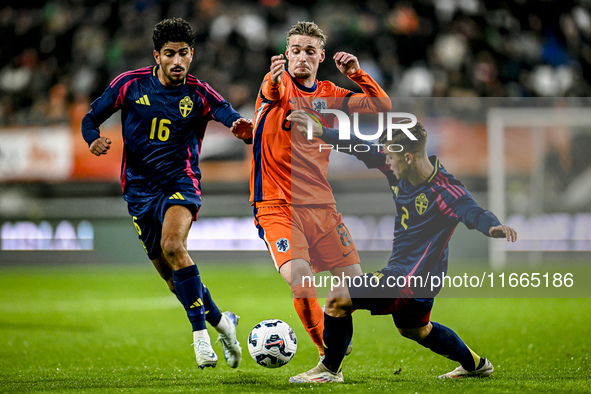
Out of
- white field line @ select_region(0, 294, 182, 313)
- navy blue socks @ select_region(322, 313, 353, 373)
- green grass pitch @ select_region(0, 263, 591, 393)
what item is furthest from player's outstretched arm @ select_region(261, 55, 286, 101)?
white field line @ select_region(0, 294, 182, 313)

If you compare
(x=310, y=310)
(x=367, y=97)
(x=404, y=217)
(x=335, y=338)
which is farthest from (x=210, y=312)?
(x=367, y=97)

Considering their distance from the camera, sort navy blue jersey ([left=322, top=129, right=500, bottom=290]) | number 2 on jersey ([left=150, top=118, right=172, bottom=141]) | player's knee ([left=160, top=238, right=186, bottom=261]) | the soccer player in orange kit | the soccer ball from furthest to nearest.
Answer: number 2 on jersey ([left=150, top=118, right=172, bottom=141]) < the soccer player in orange kit < player's knee ([left=160, top=238, right=186, bottom=261]) < the soccer ball < navy blue jersey ([left=322, top=129, right=500, bottom=290])

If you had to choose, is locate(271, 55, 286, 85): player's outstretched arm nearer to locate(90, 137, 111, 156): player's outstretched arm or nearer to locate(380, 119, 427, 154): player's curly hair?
locate(380, 119, 427, 154): player's curly hair

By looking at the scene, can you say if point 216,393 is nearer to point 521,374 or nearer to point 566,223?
point 521,374

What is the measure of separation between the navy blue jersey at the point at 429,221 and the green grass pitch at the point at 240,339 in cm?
73

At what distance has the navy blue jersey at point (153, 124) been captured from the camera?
5066mm

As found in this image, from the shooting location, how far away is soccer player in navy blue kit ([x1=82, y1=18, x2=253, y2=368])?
16.4 ft

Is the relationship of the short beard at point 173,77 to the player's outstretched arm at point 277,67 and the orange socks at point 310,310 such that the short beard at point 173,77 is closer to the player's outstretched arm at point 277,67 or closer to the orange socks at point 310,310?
the player's outstretched arm at point 277,67

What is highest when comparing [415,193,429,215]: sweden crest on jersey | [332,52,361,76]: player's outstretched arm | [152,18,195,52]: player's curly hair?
[152,18,195,52]: player's curly hair

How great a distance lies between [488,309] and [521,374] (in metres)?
3.91

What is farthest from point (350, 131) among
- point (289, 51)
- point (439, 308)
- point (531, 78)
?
point (531, 78)

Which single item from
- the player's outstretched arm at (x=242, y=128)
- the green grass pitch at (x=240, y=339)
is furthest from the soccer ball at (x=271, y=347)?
the player's outstretched arm at (x=242, y=128)

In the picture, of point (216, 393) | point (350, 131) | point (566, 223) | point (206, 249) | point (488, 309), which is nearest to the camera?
point (216, 393)

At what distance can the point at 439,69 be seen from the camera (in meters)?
14.0
